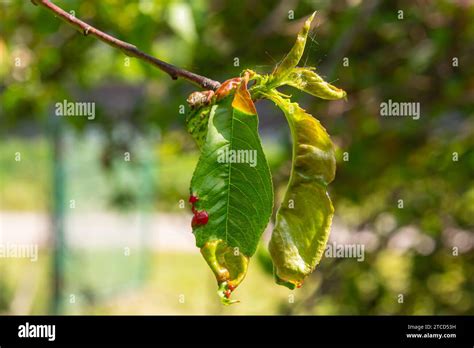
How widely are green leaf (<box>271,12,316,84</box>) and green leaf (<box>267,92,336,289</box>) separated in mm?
20

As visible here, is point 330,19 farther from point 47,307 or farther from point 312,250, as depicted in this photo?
point 47,307

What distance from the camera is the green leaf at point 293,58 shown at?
30.4 inches

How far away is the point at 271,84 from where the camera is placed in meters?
0.81

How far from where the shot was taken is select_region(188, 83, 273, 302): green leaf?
752 millimetres

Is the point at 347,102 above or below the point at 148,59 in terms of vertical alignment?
above

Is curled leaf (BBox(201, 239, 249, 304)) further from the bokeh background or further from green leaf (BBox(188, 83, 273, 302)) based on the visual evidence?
the bokeh background

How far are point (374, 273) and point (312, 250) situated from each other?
11.1ft

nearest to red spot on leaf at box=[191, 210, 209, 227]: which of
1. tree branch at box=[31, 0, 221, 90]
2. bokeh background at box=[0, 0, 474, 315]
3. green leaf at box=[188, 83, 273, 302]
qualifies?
green leaf at box=[188, 83, 273, 302]

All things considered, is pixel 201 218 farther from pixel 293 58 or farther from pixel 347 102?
pixel 347 102

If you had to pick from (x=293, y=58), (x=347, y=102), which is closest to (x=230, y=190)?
(x=293, y=58)

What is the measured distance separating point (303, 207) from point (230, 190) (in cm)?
Answer: 7

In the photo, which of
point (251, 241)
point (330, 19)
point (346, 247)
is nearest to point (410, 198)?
point (346, 247)

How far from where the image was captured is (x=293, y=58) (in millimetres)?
783

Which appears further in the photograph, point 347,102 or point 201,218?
point 347,102
